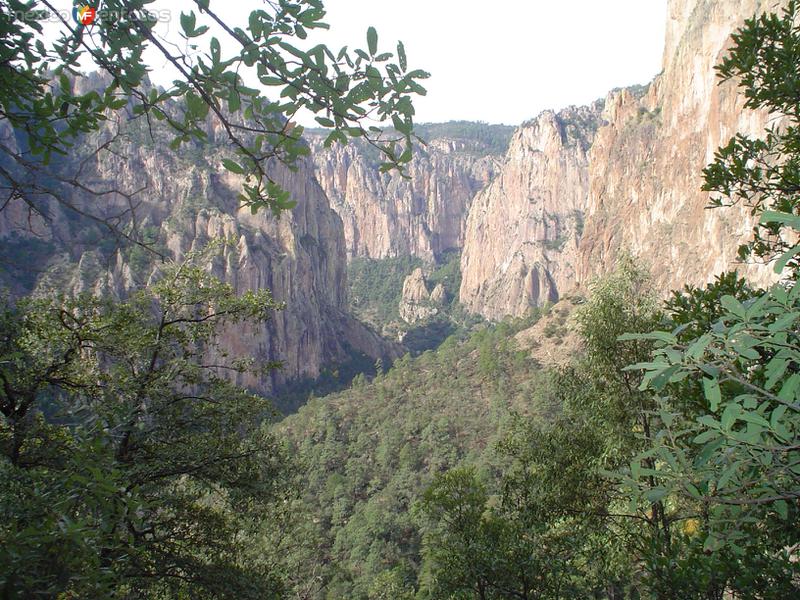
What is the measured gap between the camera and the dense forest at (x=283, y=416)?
2223mm

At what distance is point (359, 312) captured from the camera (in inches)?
6422

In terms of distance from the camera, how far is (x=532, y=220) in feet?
470

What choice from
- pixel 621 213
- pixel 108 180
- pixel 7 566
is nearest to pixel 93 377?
pixel 7 566

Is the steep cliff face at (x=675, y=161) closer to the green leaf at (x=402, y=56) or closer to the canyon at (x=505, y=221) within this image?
the canyon at (x=505, y=221)

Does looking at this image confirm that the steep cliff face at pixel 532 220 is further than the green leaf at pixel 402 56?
Yes

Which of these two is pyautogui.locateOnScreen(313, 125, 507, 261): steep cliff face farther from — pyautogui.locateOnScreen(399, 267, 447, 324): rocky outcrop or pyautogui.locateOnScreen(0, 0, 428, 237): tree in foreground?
pyautogui.locateOnScreen(0, 0, 428, 237): tree in foreground

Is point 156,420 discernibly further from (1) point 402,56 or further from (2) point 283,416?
(1) point 402,56

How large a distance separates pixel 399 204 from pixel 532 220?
57765 millimetres

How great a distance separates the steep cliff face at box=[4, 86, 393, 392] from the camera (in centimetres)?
7556

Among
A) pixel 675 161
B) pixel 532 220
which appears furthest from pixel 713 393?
pixel 532 220

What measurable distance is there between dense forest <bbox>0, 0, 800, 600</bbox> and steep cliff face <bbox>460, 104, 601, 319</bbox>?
120 m

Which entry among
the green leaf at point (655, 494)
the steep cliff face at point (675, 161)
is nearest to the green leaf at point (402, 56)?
the green leaf at point (655, 494)

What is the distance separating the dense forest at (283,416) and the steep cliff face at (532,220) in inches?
4744

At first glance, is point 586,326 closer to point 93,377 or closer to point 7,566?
point 93,377
